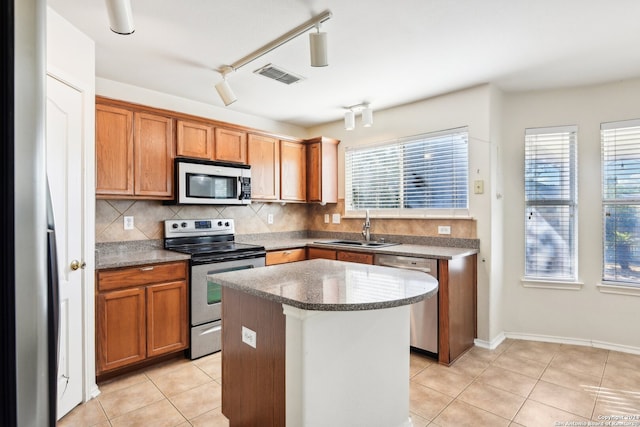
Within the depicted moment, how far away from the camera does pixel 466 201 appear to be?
337 centimetres

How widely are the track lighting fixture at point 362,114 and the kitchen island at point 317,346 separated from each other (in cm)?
206

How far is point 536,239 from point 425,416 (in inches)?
86.7

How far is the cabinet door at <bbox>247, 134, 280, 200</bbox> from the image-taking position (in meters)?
3.89

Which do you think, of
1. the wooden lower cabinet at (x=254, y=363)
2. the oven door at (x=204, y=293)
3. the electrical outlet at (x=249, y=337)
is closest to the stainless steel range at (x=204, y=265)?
the oven door at (x=204, y=293)

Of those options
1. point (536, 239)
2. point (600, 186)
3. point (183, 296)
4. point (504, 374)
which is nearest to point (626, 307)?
point (536, 239)

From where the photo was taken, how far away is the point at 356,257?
3.40 meters

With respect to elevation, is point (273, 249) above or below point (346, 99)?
below

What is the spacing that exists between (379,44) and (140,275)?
2501mm

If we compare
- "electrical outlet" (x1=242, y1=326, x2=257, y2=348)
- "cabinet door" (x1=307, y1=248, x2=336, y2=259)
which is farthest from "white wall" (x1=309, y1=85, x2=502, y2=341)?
"electrical outlet" (x1=242, y1=326, x2=257, y2=348)

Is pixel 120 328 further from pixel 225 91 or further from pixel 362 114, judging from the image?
pixel 362 114

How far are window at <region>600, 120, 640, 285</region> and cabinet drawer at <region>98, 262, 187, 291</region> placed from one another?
3.81 meters

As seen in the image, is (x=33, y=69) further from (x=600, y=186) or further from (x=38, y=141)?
(x=600, y=186)

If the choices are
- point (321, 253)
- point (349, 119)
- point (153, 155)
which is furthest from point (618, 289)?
point (153, 155)

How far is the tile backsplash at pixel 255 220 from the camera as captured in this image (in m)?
3.08
